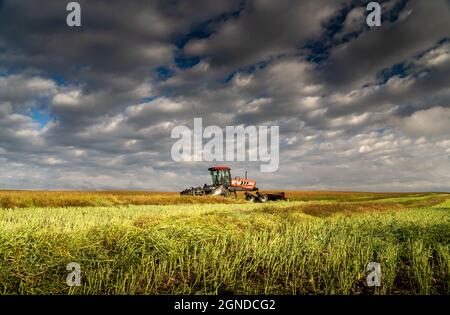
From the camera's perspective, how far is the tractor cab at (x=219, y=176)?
1346 inches

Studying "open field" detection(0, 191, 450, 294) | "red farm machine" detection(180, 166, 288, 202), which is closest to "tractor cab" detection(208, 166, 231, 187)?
"red farm machine" detection(180, 166, 288, 202)

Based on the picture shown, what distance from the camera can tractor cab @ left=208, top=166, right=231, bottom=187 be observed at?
34188 millimetres

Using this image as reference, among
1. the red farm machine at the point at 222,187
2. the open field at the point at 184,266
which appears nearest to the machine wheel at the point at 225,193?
the red farm machine at the point at 222,187

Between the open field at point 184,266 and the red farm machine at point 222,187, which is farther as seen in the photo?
the red farm machine at point 222,187

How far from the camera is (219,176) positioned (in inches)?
1358

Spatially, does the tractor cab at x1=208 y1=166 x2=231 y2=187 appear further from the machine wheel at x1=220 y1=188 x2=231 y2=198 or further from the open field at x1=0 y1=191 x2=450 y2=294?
the open field at x1=0 y1=191 x2=450 y2=294

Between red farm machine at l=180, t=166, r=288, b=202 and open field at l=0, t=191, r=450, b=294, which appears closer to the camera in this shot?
open field at l=0, t=191, r=450, b=294

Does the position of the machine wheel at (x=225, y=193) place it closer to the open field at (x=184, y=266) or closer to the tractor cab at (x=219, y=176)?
the tractor cab at (x=219, y=176)

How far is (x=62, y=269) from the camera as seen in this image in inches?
189

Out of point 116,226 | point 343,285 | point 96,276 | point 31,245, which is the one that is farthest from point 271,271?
point 31,245

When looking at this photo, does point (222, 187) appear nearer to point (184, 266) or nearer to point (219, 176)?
point (219, 176)
